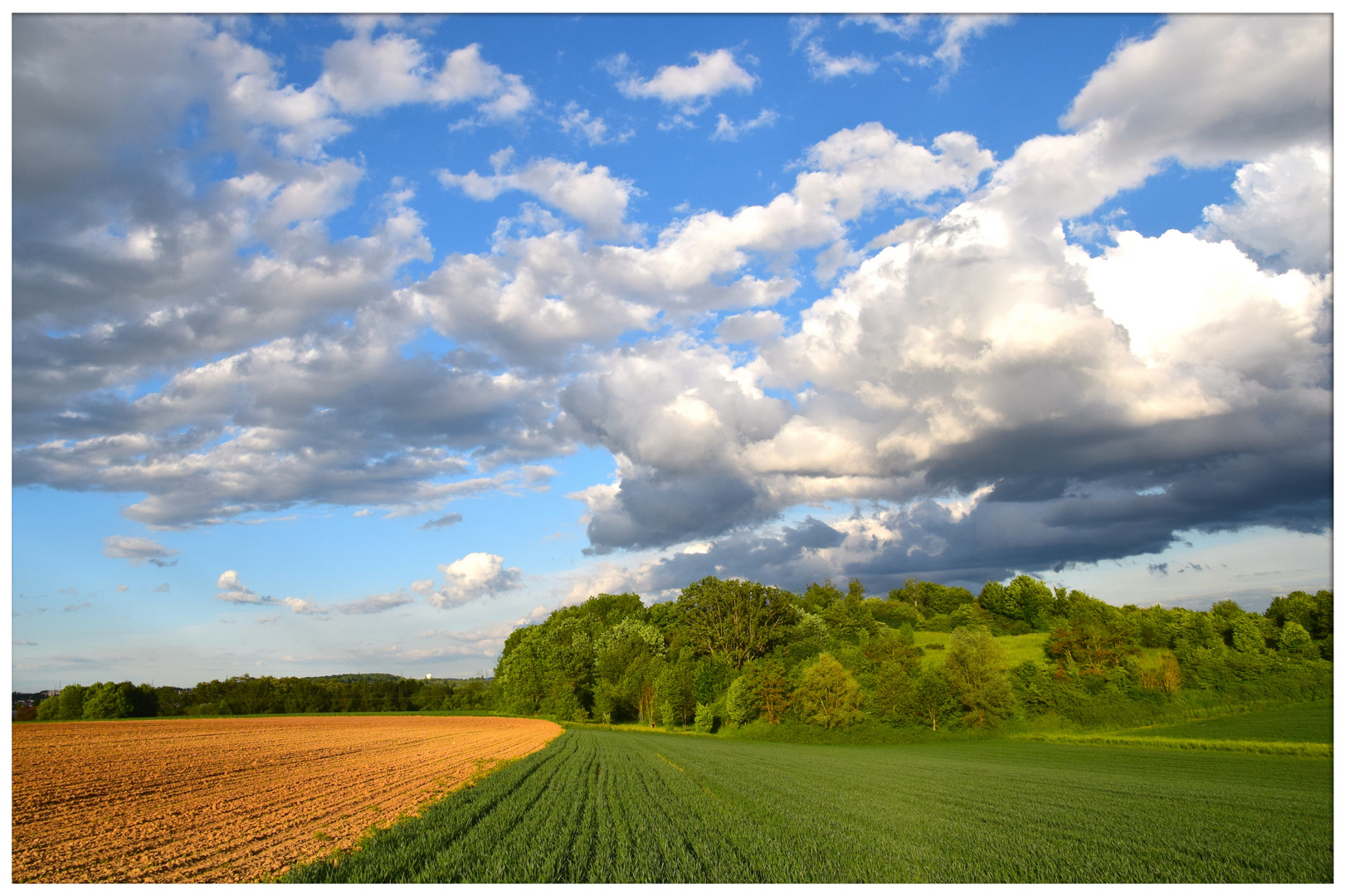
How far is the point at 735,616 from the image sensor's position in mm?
105375

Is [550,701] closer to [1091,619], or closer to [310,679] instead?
[310,679]

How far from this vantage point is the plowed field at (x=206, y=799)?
13.9 m

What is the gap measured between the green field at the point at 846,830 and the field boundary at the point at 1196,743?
62.9 feet

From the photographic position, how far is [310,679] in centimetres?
11956

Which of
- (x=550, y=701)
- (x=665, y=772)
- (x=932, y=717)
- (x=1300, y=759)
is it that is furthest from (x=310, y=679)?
(x=1300, y=759)

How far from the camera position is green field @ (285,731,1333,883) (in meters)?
12.0

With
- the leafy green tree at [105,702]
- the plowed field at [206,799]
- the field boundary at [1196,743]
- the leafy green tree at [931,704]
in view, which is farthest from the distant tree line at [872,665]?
the leafy green tree at [105,702]

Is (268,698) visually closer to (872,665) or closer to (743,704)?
(743,704)

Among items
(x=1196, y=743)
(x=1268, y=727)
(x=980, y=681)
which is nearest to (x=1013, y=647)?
(x=980, y=681)

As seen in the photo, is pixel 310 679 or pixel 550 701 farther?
pixel 310 679

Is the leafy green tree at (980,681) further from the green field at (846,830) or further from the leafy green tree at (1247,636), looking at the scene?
the leafy green tree at (1247,636)

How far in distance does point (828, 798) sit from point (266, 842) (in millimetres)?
16264

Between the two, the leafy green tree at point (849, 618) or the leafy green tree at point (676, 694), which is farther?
the leafy green tree at point (849, 618)
